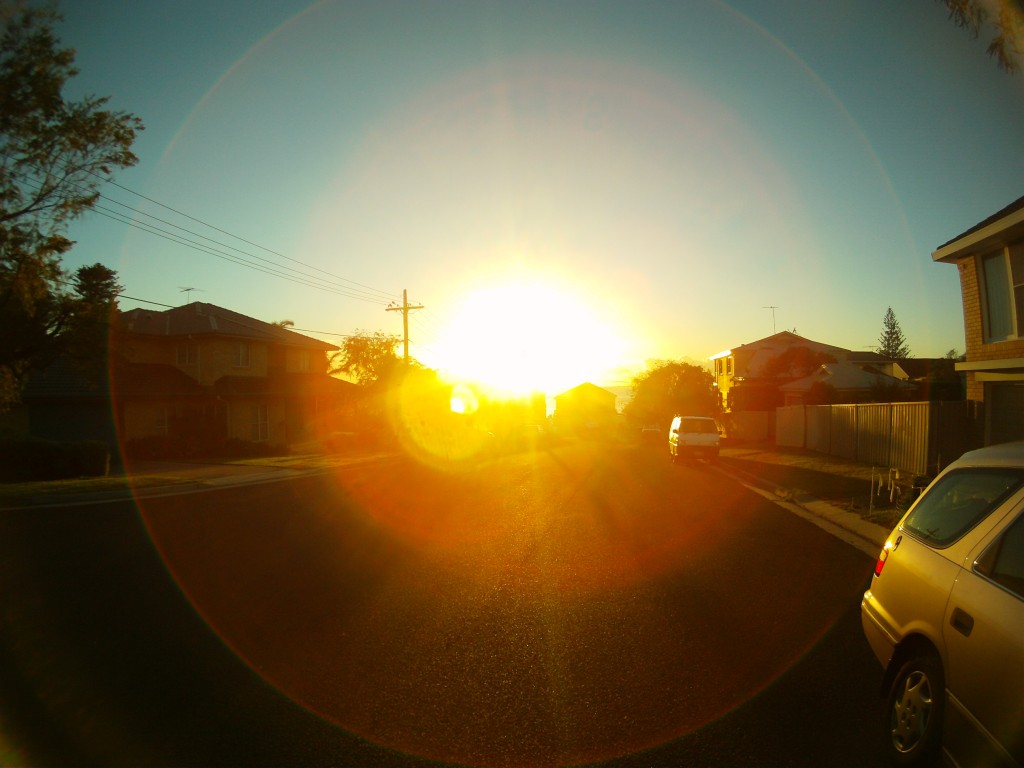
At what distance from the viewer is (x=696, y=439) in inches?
1196

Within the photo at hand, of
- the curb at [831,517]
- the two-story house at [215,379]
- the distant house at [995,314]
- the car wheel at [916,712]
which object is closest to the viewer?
the car wheel at [916,712]

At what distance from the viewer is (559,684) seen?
5441mm

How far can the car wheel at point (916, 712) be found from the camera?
3826 millimetres

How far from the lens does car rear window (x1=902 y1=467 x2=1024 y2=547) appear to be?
405cm

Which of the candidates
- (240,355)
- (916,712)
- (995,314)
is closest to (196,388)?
(240,355)

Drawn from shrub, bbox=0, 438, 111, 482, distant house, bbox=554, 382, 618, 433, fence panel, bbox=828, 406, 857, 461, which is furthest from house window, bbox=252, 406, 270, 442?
distant house, bbox=554, 382, 618, 433

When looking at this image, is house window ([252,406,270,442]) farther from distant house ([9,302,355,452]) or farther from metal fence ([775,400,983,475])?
metal fence ([775,400,983,475])

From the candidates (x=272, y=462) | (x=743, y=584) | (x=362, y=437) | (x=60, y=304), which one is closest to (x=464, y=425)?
(x=362, y=437)

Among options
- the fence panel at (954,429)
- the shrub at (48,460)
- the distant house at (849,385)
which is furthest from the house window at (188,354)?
the fence panel at (954,429)

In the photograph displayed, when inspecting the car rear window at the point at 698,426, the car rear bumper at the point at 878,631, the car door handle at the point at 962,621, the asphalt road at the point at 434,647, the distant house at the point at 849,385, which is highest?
the distant house at the point at 849,385

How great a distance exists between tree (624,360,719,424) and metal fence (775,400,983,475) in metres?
35.7

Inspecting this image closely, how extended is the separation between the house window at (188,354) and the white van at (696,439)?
22.9m

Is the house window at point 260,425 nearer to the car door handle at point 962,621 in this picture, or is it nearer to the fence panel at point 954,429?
the fence panel at point 954,429

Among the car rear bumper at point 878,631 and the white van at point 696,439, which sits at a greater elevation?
the white van at point 696,439
